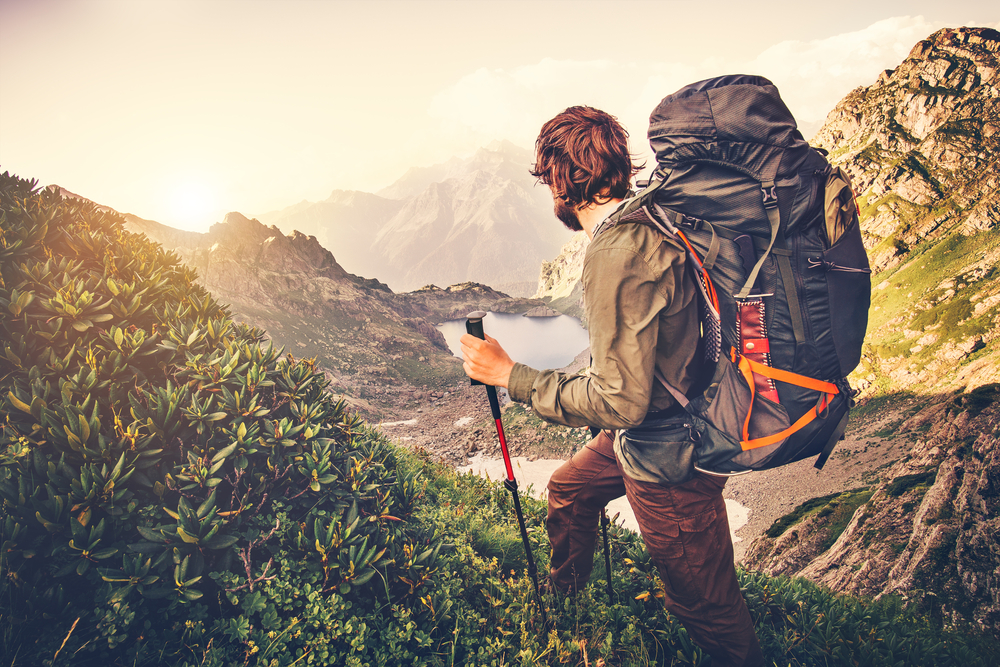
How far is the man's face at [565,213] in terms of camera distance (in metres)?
2.46

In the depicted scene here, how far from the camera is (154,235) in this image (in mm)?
40781

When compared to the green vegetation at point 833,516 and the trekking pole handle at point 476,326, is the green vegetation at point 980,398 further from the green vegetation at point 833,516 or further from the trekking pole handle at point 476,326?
the trekking pole handle at point 476,326

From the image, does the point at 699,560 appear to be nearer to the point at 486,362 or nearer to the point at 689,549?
the point at 689,549

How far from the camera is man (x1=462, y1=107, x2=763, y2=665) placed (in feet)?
6.21

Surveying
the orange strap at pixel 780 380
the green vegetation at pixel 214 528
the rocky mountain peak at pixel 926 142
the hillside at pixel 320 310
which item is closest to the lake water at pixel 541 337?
the hillside at pixel 320 310

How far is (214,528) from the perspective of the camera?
2506mm

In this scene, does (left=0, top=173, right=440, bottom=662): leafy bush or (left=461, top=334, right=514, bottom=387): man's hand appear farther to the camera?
(left=461, top=334, right=514, bottom=387): man's hand

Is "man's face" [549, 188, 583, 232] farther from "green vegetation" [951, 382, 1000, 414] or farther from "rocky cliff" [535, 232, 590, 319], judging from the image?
"rocky cliff" [535, 232, 590, 319]

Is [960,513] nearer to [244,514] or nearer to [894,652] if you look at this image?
[894,652]

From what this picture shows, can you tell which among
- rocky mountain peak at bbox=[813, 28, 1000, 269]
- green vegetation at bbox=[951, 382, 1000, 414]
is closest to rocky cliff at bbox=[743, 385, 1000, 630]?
green vegetation at bbox=[951, 382, 1000, 414]

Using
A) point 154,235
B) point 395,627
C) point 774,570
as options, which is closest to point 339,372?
point 154,235

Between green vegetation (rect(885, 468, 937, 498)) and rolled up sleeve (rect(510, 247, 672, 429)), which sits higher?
rolled up sleeve (rect(510, 247, 672, 429))

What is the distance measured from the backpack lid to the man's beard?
582 millimetres

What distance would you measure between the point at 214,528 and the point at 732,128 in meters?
3.76
